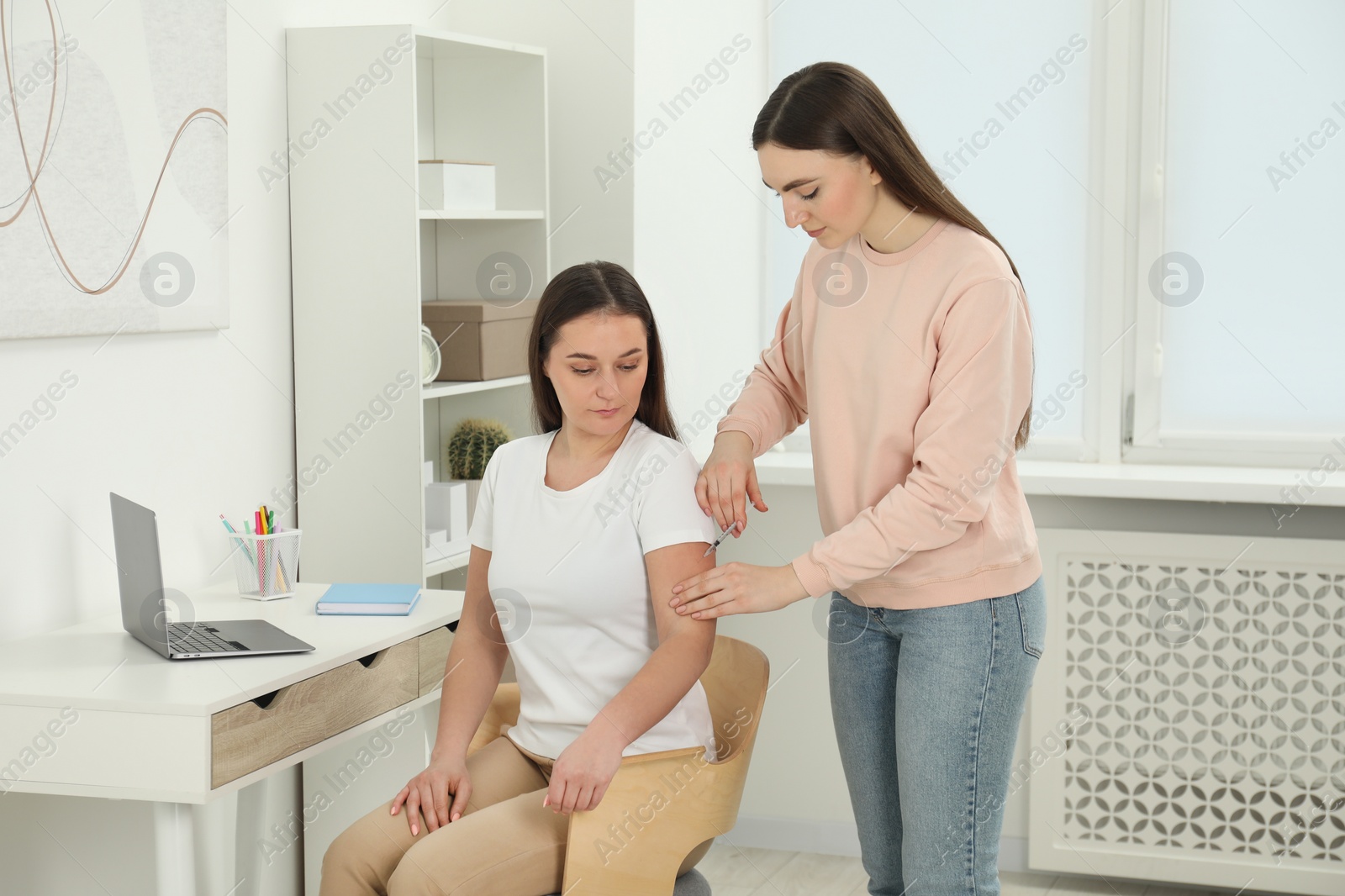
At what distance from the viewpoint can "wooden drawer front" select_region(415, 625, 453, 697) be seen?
205cm

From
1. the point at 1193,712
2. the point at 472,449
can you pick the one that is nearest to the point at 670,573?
the point at 472,449

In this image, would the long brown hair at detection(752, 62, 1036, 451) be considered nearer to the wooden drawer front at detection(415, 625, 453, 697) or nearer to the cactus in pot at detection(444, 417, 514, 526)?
the wooden drawer front at detection(415, 625, 453, 697)

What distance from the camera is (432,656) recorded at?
208 centimetres

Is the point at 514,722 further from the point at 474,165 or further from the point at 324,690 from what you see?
the point at 474,165

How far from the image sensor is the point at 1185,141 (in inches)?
113

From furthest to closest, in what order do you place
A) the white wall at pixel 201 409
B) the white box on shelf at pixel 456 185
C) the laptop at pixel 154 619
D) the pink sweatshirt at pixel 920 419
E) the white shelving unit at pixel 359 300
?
the white box on shelf at pixel 456 185
the white shelving unit at pixel 359 300
the white wall at pixel 201 409
the laptop at pixel 154 619
the pink sweatshirt at pixel 920 419

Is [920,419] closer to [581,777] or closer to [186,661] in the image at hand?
[581,777]

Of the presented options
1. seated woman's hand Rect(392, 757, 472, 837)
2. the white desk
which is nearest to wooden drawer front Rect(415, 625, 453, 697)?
the white desk

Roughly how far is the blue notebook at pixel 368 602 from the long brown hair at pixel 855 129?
997 millimetres

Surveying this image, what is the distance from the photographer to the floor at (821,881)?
2.81m

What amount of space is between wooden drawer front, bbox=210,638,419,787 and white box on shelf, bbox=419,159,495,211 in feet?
3.02

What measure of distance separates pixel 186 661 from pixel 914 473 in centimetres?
103

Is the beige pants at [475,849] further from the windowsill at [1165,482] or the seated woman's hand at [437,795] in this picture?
the windowsill at [1165,482]

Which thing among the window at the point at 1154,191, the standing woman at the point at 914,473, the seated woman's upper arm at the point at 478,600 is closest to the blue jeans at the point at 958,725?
the standing woman at the point at 914,473
